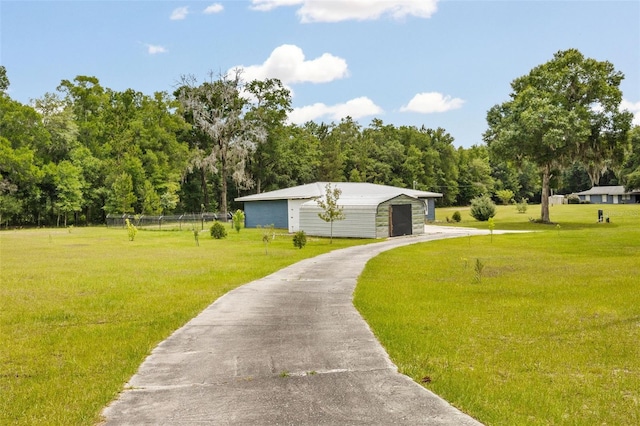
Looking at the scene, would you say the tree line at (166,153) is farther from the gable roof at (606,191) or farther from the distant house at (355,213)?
the gable roof at (606,191)

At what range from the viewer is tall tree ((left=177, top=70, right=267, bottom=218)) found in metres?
62.2

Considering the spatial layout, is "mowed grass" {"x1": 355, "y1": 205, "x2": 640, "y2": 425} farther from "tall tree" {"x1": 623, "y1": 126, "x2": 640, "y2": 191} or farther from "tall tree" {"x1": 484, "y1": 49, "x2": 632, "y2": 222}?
"tall tree" {"x1": 623, "y1": 126, "x2": 640, "y2": 191}

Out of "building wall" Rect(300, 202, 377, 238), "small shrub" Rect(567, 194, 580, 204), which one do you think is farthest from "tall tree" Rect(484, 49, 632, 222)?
"small shrub" Rect(567, 194, 580, 204)

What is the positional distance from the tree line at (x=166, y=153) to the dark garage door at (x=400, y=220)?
13.6m

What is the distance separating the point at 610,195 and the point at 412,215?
74668mm

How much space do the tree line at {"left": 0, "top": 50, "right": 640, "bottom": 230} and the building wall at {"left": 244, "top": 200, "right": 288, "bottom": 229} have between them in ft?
42.5

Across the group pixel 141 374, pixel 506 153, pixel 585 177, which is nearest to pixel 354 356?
pixel 141 374

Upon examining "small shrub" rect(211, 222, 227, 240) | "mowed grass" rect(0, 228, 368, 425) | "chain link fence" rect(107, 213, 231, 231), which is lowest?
"mowed grass" rect(0, 228, 368, 425)

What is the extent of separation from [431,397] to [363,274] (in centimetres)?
1095

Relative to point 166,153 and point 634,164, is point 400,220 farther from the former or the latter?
point 634,164

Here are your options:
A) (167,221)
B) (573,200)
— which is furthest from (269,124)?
(573,200)

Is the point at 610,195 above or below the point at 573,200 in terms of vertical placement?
above

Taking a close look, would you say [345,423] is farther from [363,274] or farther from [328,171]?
[328,171]

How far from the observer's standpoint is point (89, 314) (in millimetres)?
11445
